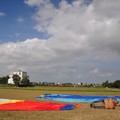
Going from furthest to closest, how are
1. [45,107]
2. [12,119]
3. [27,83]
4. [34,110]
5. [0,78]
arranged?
[0,78] < [27,83] < [45,107] < [34,110] < [12,119]

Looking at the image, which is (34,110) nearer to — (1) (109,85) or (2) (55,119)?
(2) (55,119)

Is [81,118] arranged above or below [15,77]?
below

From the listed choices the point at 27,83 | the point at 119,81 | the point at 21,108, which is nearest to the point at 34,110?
the point at 21,108

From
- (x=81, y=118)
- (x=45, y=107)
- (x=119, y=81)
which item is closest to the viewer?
→ (x=81, y=118)

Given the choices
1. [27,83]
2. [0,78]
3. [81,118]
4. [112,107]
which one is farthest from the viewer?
[0,78]

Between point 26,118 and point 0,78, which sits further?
point 0,78

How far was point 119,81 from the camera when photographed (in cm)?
15250

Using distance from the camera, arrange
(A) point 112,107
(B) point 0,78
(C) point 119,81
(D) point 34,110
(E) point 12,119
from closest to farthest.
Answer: (E) point 12,119 < (D) point 34,110 < (A) point 112,107 < (C) point 119,81 < (B) point 0,78

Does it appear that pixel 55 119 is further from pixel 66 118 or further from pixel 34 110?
pixel 34 110

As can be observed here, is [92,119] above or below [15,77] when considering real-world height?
below

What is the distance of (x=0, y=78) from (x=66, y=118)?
604ft

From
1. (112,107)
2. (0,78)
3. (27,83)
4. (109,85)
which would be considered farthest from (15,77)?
(112,107)

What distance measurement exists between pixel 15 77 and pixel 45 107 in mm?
149374

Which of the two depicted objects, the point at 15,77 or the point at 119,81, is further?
the point at 15,77
